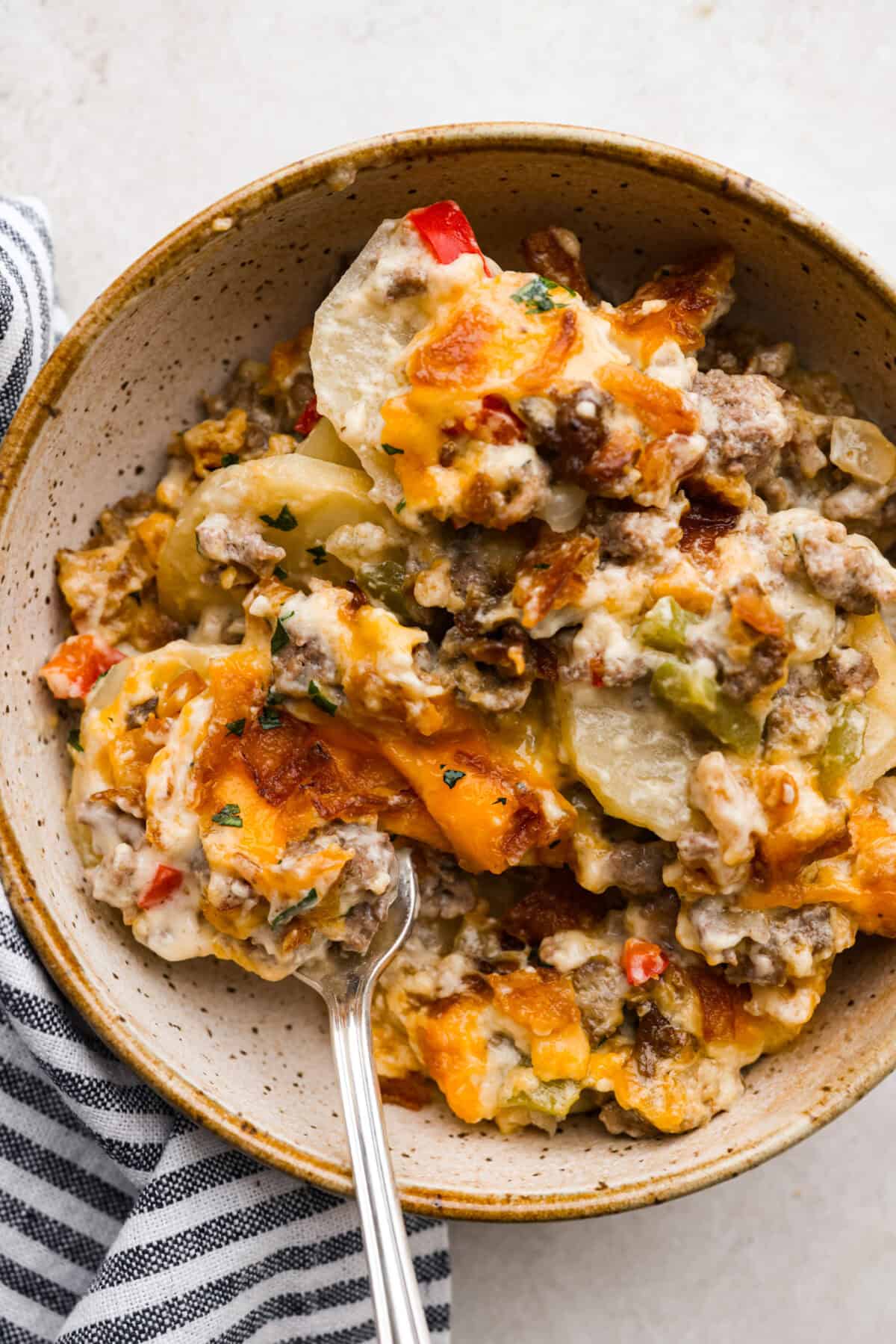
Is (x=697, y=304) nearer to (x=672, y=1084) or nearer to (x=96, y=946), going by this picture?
(x=672, y=1084)

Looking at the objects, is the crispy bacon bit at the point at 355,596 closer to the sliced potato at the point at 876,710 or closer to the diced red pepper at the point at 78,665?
the diced red pepper at the point at 78,665

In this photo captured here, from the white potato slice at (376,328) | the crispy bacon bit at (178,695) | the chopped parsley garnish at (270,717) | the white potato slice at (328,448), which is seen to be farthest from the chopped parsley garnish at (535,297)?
the crispy bacon bit at (178,695)

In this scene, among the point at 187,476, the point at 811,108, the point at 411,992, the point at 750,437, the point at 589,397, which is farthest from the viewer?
the point at 811,108

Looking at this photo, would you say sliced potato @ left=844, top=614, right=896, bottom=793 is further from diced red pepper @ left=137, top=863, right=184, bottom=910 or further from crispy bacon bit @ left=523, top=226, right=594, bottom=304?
diced red pepper @ left=137, top=863, right=184, bottom=910

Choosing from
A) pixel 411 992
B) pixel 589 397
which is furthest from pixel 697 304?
pixel 411 992

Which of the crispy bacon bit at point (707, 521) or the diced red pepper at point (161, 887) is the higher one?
the crispy bacon bit at point (707, 521)

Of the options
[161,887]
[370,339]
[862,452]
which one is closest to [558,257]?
[370,339]
